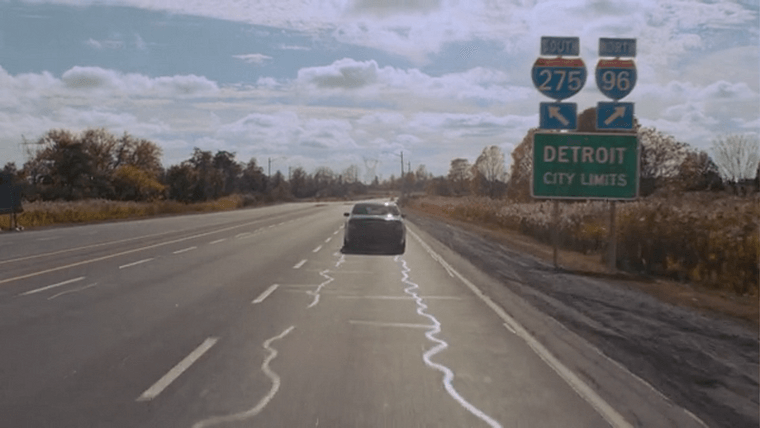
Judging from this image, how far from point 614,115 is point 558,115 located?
1332 millimetres

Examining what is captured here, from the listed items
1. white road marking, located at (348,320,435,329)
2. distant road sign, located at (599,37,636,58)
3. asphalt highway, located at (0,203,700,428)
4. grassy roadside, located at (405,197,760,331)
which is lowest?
grassy roadside, located at (405,197,760,331)

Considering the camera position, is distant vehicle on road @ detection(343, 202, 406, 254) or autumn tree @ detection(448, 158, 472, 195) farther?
autumn tree @ detection(448, 158, 472, 195)

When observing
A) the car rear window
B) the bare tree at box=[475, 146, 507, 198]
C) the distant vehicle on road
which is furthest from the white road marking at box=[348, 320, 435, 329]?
the bare tree at box=[475, 146, 507, 198]

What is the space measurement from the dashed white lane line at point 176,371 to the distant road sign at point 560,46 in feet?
42.3

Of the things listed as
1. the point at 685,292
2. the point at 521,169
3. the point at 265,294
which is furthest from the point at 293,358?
the point at 521,169

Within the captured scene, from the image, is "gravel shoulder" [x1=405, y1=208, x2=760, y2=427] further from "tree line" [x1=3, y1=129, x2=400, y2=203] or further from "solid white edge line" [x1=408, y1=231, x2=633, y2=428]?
"tree line" [x1=3, y1=129, x2=400, y2=203]

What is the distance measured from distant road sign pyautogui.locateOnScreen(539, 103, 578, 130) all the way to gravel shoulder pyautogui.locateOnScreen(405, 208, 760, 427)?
3.58 meters

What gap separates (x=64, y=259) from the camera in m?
19.4

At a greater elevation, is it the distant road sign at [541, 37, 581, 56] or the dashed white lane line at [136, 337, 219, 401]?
the distant road sign at [541, 37, 581, 56]

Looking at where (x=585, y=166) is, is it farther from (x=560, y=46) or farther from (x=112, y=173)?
(x=112, y=173)

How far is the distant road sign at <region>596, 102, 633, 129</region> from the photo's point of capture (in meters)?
18.2

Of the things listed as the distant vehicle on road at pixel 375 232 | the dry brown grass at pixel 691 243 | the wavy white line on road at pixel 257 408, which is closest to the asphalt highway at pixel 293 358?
the wavy white line on road at pixel 257 408

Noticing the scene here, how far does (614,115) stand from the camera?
18.2m

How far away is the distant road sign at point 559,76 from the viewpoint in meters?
18.5
